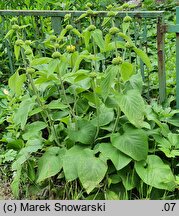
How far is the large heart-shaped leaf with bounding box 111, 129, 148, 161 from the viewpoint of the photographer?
3.13m

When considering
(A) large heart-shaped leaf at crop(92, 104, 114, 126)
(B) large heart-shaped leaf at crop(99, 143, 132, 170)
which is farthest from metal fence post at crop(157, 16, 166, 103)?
→ (B) large heart-shaped leaf at crop(99, 143, 132, 170)

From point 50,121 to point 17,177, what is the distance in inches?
19.4

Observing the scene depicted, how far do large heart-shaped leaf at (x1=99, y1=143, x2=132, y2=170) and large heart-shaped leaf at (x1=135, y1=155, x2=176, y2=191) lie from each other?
102mm

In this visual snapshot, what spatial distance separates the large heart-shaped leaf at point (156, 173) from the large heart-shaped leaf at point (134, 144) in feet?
0.26

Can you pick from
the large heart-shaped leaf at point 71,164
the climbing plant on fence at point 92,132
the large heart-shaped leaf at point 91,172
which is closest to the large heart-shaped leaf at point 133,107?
the climbing plant on fence at point 92,132

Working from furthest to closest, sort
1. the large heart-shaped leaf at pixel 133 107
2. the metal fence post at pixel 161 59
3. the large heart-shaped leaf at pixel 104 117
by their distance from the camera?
the metal fence post at pixel 161 59 → the large heart-shaped leaf at pixel 104 117 → the large heart-shaped leaf at pixel 133 107

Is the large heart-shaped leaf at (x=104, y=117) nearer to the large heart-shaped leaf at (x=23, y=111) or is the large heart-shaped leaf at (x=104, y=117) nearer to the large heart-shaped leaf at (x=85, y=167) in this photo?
the large heart-shaped leaf at (x=85, y=167)

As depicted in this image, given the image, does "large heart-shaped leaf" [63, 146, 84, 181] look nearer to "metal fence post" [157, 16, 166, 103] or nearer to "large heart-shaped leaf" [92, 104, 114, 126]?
"large heart-shaped leaf" [92, 104, 114, 126]

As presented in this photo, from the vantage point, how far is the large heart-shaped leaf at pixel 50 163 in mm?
3250

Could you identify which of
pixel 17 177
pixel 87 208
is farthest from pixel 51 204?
pixel 17 177

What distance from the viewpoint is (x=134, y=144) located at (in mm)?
3148

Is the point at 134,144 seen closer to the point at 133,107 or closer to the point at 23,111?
the point at 133,107

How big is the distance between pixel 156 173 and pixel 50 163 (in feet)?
2.58

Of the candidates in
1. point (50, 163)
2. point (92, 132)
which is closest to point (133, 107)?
point (92, 132)
